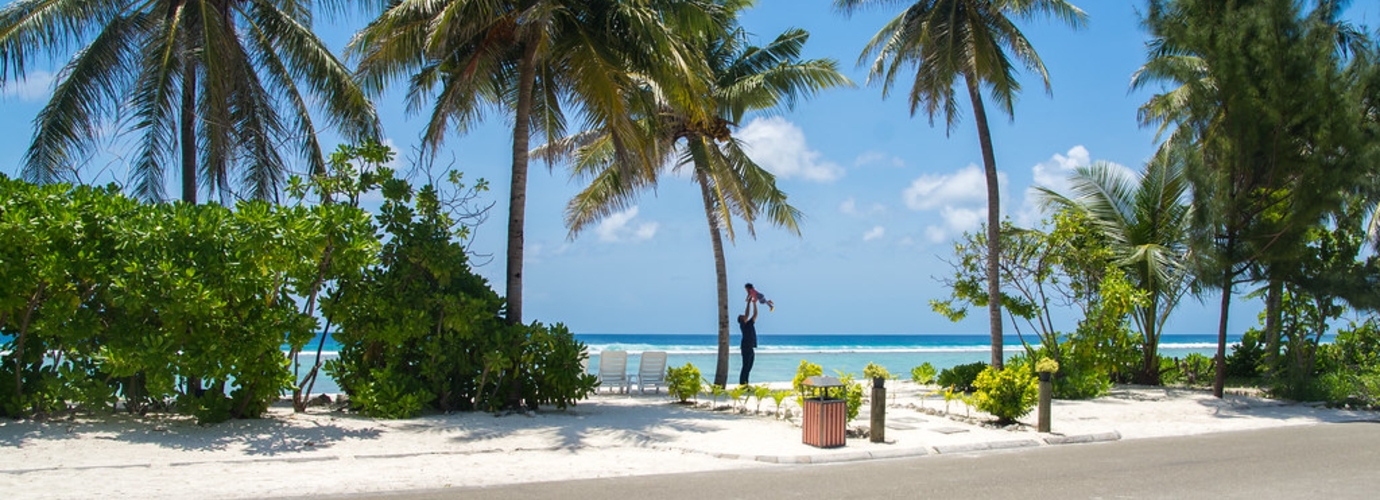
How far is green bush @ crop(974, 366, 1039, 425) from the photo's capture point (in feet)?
39.4

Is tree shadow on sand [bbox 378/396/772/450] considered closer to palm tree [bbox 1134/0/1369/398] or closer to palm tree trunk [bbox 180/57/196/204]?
palm tree trunk [bbox 180/57/196/204]

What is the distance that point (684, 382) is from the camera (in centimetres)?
1441

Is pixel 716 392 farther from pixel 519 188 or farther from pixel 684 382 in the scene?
pixel 519 188

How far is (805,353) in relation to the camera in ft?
187

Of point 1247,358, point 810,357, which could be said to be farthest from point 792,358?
point 1247,358

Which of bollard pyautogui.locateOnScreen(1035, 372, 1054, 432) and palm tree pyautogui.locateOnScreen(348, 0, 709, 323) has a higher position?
palm tree pyautogui.locateOnScreen(348, 0, 709, 323)

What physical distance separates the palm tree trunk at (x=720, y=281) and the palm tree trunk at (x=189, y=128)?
8.71m

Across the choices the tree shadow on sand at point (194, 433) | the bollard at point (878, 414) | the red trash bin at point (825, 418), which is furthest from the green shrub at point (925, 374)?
the tree shadow on sand at point (194, 433)

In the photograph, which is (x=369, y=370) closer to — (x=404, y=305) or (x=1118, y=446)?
(x=404, y=305)

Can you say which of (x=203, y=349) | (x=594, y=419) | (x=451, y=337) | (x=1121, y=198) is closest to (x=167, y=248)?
(x=203, y=349)

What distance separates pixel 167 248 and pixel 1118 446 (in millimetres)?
10929

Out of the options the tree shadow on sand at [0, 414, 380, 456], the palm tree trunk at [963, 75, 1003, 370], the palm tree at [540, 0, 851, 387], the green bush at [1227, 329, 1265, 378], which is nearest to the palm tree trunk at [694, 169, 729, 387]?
the palm tree at [540, 0, 851, 387]

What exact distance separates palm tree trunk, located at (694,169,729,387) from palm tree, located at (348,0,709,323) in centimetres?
385

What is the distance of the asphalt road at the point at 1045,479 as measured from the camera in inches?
281
